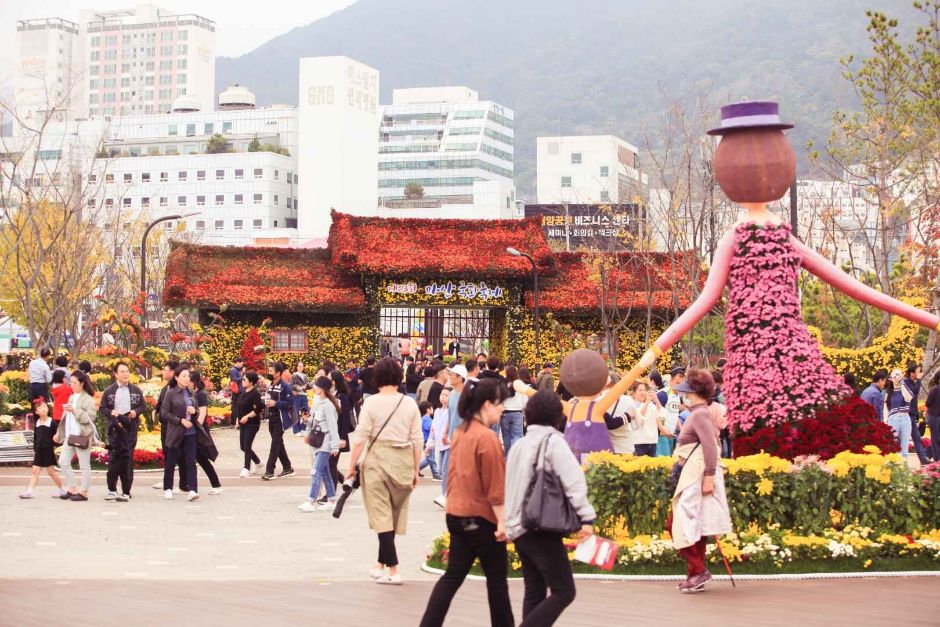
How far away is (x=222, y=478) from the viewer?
19.8 meters

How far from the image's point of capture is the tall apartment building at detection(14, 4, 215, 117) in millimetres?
169413

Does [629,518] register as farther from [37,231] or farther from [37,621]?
[37,231]

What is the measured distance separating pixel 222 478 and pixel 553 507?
13.2 metres

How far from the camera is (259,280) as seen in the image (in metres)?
38.6

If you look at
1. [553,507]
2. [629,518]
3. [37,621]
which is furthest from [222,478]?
[553,507]

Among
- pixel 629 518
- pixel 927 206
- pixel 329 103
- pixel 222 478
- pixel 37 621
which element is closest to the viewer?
pixel 37 621

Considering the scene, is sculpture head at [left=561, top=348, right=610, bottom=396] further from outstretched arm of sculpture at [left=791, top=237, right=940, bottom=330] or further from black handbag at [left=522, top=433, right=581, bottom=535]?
black handbag at [left=522, top=433, right=581, bottom=535]

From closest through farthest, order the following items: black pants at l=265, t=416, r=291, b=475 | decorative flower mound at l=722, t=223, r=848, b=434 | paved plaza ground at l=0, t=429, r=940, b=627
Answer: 1. paved plaza ground at l=0, t=429, r=940, b=627
2. decorative flower mound at l=722, t=223, r=848, b=434
3. black pants at l=265, t=416, r=291, b=475

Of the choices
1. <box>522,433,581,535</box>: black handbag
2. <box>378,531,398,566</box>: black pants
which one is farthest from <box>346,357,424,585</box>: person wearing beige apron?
<box>522,433,581,535</box>: black handbag

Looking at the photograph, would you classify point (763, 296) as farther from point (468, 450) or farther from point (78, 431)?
point (78, 431)

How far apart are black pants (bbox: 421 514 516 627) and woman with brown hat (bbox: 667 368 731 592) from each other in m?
2.51

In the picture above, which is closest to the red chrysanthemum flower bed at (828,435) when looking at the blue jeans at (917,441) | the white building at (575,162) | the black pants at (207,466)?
the black pants at (207,466)

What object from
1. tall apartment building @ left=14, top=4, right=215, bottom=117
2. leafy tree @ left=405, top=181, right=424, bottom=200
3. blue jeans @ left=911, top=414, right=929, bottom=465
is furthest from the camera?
tall apartment building @ left=14, top=4, right=215, bottom=117

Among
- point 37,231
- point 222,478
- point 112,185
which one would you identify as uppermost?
point 112,185
